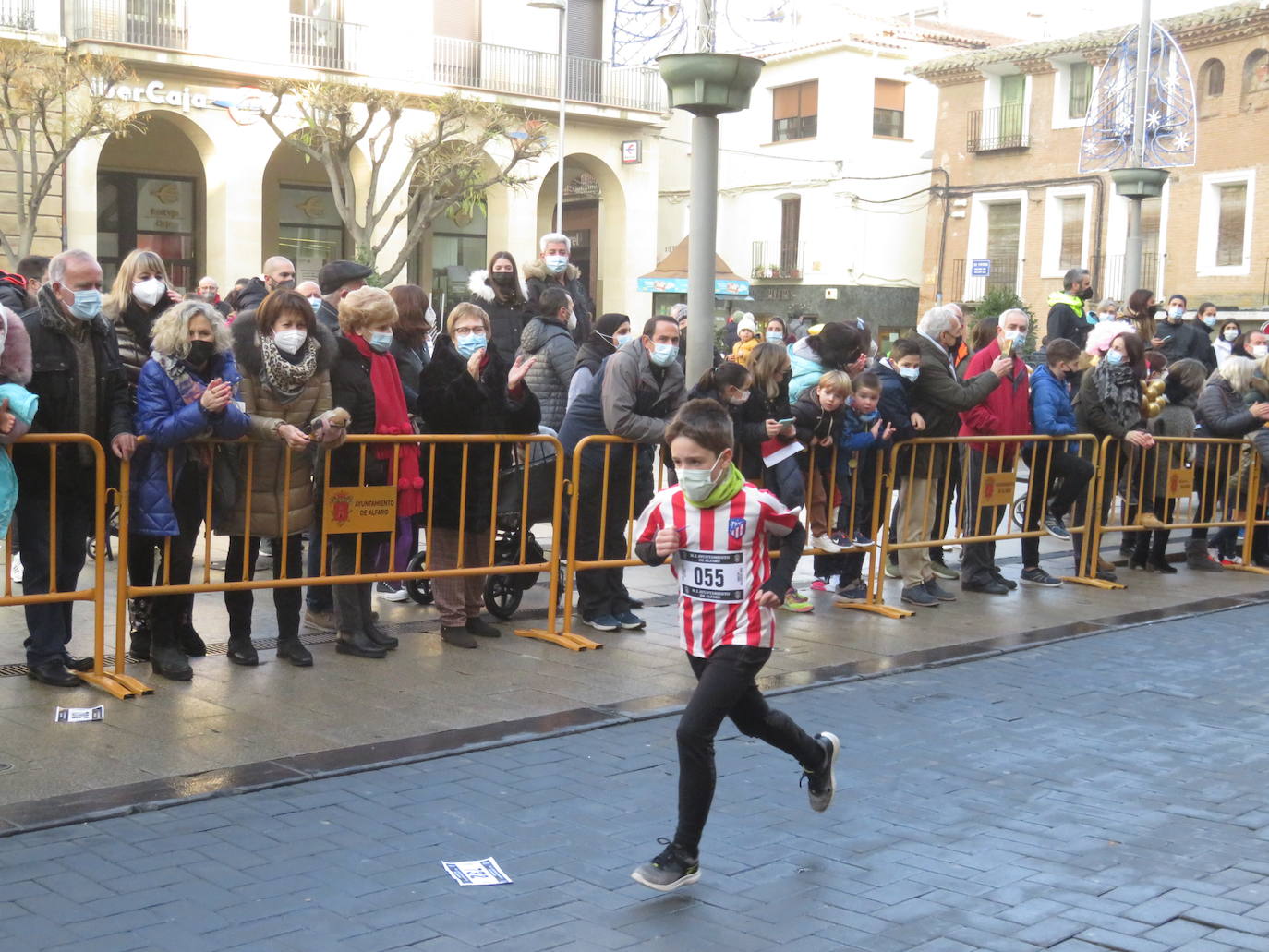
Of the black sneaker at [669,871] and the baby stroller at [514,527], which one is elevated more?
the baby stroller at [514,527]

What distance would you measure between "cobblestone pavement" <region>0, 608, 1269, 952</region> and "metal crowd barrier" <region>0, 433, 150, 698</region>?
Result: 1131 millimetres

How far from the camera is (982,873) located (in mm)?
5152

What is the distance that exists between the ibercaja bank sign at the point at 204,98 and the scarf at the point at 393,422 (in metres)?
23.1

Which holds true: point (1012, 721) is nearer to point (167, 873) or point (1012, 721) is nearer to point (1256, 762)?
point (1256, 762)

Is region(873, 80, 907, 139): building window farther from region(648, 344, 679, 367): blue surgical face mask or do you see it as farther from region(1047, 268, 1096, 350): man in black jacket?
region(648, 344, 679, 367): blue surgical face mask

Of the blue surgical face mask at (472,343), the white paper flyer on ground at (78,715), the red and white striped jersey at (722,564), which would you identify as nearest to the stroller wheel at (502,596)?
the blue surgical face mask at (472,343)

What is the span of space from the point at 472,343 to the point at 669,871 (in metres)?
4.22

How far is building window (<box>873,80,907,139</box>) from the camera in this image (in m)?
42.9

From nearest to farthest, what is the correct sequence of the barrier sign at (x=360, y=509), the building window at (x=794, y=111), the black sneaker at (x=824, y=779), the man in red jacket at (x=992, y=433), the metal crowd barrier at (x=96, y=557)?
the black sneaker at (x=824, y=779)
the metal crowd barrier at (x=96, y=557)
the barrier sign at (x=360, y=509)
the man in red jacket at (x=992, y=433)
the building window at (x=794, y=111)

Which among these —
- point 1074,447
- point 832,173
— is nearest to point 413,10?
point 832,173

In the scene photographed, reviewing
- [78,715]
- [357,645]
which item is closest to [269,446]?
[357,645]

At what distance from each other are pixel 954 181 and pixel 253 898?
3859 cm

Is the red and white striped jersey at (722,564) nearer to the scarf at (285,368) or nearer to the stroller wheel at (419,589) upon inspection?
the scarf at (285,368)

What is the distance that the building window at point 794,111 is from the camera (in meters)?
43.3
